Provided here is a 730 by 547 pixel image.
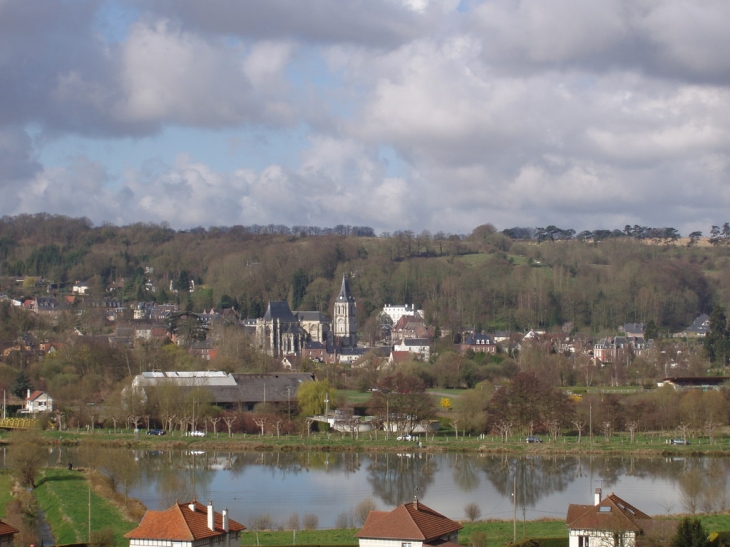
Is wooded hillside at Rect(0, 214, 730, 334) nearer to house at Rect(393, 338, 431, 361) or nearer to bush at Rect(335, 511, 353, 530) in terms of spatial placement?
house at Rect(393, 338, 431, 361)

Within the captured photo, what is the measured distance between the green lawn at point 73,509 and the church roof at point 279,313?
52.6m

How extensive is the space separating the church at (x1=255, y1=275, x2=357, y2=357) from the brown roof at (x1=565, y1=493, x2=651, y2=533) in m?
56.7

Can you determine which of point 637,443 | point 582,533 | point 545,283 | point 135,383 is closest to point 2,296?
point 545,283

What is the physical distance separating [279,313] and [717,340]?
3246 centimetres

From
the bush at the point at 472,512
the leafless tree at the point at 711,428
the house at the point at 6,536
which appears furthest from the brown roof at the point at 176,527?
the leafless tree at the point at 711,428

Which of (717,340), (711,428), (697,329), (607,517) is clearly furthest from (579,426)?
(697,329)

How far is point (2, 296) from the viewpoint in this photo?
94.1 m

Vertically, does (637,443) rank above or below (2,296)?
below

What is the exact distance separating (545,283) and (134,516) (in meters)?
73.2

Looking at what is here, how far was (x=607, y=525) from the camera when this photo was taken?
729 inches

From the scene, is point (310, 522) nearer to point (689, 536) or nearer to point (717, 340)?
point (689, 536)

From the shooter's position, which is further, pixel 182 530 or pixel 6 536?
pixel 6 536

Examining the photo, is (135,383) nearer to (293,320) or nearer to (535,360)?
(535,360)

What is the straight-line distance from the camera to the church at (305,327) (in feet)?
269
